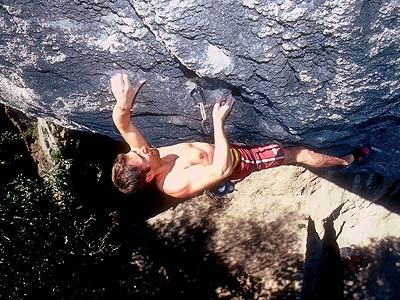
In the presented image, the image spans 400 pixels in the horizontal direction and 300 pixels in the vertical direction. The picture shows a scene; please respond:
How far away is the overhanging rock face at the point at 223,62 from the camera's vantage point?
88.4 inches

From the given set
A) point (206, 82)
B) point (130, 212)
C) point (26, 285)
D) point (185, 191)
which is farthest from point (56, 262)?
point (206, 82)

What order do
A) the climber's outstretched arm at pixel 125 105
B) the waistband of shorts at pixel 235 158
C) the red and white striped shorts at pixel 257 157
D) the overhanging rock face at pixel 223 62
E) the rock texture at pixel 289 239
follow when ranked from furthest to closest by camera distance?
the rock texture at pixel 289 239 < the red and white striped shorts at pixel 257 157 < the waistband of shorts at pixel 235 158 < the climber's outstretched arm at pixel 125 105 < the overhanging rock face at pixel 223 62

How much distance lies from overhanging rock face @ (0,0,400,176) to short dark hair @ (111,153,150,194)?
501 mm

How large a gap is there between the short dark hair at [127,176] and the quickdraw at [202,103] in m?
0.68

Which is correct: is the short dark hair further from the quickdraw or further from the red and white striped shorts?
the red and white striped shorts

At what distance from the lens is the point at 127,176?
3436 millimetres

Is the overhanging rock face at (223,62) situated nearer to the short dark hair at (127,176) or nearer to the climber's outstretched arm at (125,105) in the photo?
the climber's outstretched arm at (125,105)

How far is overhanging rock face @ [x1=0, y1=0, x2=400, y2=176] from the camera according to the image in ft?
7.36

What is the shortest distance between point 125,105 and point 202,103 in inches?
24.8

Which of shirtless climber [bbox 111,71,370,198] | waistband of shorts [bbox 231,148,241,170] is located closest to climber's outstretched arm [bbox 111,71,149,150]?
shirtless climber [bbox 111,71,370,198]

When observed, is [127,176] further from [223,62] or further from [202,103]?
[223,62]

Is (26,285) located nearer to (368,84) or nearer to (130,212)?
(130,212)

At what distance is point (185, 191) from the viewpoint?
12.5ft

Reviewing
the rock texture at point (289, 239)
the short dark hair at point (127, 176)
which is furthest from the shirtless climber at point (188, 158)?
the rock texture at point (289, 239)
